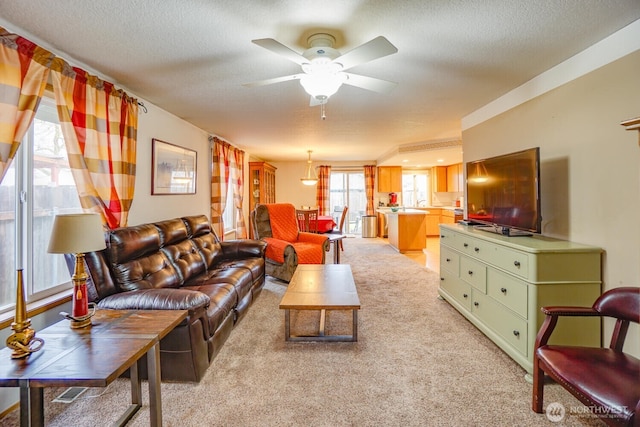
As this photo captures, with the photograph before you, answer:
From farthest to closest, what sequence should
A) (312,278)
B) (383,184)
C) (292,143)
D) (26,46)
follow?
(383,184) < (292,143) < (312,278) < (26,46)

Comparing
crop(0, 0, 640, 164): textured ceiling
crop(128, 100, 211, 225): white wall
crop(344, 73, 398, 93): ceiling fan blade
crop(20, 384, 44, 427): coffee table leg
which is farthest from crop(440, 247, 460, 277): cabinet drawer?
crop(128, 100, 211, 225): white wall

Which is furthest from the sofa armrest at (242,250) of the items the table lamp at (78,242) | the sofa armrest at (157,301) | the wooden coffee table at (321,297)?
the table lamp at (78,242)

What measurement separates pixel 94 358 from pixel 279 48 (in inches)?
71.2

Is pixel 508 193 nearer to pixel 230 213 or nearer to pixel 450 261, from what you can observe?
pixel 450 261

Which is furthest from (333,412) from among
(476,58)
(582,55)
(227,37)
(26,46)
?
(582,55)

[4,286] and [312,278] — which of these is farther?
[312,278]

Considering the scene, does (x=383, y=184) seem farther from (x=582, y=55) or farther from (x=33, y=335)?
(x=33, y=335)

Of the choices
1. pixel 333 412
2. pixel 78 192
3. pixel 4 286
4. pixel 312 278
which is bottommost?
pixel 333 412

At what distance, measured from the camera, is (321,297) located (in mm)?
2568

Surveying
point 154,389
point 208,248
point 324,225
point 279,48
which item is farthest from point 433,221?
point 154,389

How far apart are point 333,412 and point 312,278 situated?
59.2 inches

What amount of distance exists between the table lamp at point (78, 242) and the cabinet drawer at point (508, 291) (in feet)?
9.08

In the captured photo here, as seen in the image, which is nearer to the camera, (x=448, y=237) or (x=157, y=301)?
(x=157, y=301)

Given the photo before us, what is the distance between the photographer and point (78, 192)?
92.0 inches
